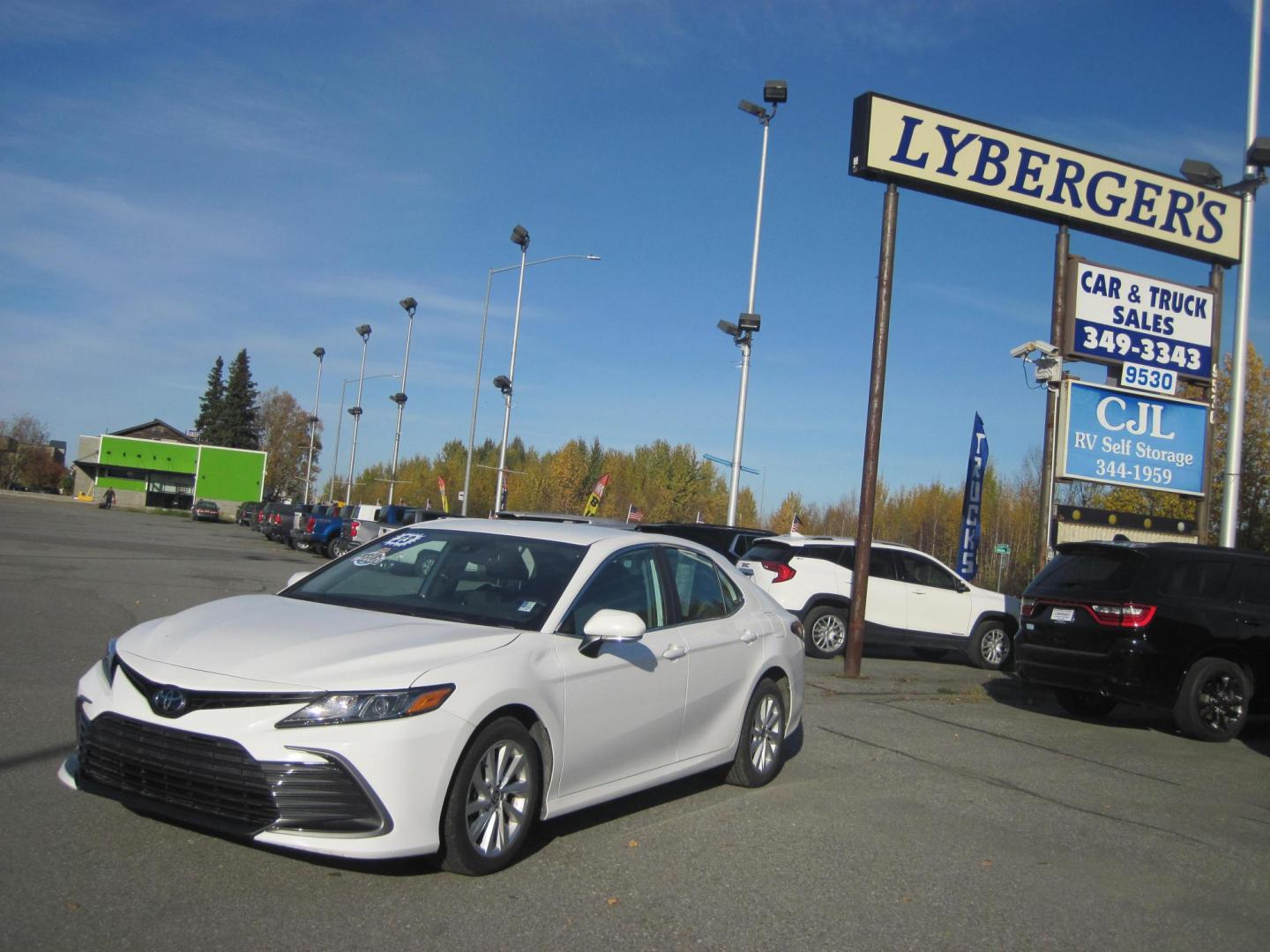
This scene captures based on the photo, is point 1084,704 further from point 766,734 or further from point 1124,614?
point 766,734

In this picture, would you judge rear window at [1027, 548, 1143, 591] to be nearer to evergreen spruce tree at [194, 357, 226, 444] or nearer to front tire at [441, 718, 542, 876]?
front tire at [441, 718, 542, 876]

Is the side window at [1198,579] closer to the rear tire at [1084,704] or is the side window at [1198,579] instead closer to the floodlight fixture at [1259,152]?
A: the rear tire at [1084,704]

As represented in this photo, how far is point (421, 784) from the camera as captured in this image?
4348 mm

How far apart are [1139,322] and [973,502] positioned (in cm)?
810

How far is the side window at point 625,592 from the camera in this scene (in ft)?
18.1

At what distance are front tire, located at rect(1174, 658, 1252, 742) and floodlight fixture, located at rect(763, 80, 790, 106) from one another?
68.0ft

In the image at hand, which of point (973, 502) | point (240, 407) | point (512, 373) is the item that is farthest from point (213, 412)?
point (973, 502)

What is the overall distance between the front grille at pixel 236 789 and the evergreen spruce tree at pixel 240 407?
116 metres

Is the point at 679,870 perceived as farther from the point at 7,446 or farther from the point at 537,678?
the point at 7,446

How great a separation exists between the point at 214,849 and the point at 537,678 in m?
1.59

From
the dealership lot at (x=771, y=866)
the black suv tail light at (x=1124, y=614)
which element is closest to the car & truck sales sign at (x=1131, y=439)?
the black suv tail light at (x=1124, y=614)

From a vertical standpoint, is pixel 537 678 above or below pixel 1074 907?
above

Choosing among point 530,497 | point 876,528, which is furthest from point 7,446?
point 876,528

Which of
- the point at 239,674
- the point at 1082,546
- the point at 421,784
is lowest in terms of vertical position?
the point at 421,784
